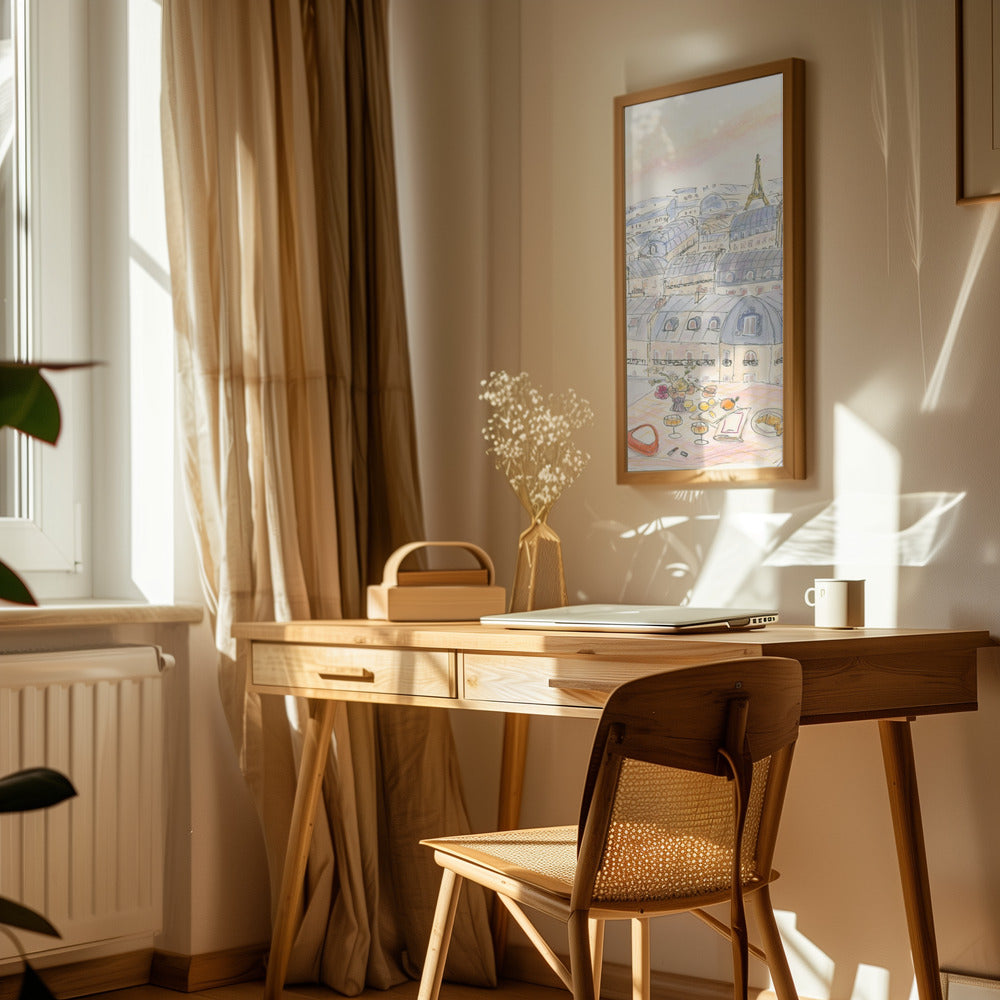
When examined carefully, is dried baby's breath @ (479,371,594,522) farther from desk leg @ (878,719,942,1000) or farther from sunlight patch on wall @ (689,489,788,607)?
desk leg @ (878,719,942,1000)

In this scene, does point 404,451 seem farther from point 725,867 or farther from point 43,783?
point 43,783

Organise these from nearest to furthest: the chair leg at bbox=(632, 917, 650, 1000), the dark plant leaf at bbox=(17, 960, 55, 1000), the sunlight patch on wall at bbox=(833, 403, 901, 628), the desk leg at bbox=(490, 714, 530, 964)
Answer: the dark plant leaf at bbox=(17, 960, 55, 1000) < the chair leg at bbox=(632, 917, 650, 1000) < the sunlight patch on wall at bbox=(833, 403, 901, 628) < the desk leg at bbox=(490, 714, 530, 964)

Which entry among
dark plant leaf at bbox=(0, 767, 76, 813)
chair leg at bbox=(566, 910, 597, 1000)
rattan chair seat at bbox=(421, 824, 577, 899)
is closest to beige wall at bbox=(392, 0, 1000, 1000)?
rattan chair seat at bbox=(421, 824, 577, 899)

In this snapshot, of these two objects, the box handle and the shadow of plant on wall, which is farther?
the box handle

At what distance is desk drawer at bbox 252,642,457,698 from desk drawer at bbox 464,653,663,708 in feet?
0.18

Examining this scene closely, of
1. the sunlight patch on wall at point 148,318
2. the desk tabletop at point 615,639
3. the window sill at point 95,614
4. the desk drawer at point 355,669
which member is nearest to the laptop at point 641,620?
the desk tabletop at point 615,639

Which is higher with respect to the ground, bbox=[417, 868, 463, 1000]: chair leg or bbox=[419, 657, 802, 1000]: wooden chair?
bbox=[419, 657, 802, 1000]: wooden chair

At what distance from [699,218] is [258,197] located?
2.79 ft

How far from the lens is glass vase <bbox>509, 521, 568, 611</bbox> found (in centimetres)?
246

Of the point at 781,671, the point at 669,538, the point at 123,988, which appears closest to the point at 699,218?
the point at 669,538

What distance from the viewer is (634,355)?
2537mm

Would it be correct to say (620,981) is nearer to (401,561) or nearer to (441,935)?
(441,935)

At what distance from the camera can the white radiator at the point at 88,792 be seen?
2.27 m

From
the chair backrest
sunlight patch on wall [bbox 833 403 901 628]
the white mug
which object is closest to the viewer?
the chair backrest
